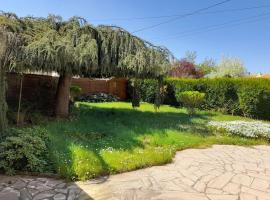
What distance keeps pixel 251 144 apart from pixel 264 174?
3544 millimetres

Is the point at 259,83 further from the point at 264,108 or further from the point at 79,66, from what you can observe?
the point at 79,66

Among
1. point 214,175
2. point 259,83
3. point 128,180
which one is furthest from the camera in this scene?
point 259,83

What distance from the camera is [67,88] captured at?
40.0 feet

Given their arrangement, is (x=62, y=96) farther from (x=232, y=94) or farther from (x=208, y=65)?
(x=208, y=65)

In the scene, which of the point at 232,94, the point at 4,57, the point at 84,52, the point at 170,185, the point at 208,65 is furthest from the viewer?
the point at 208,65

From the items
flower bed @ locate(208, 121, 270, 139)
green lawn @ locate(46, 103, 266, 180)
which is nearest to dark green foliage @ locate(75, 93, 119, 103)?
green lawn @ locate(46, 103, 266, 180)

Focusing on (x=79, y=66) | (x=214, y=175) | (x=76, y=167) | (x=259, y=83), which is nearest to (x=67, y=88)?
(x=79, y=66)

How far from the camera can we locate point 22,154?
6.11 m

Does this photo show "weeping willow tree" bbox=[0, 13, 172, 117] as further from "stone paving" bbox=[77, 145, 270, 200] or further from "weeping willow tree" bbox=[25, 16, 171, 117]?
"stone paving" bbox=[77, 145, 270, 200]

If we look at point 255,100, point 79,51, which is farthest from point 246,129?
point 79,51

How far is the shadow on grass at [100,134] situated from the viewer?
6.48 m

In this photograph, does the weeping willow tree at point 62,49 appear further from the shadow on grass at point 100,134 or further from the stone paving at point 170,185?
the stone paving at point 170,185

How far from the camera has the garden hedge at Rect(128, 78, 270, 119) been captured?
15414 millimetres

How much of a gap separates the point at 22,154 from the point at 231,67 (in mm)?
35421
